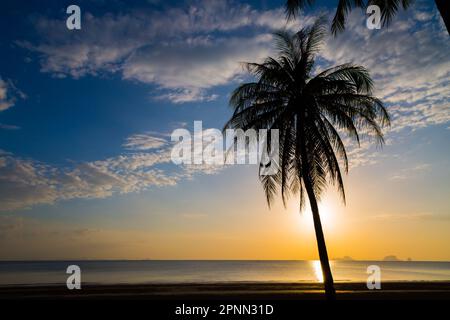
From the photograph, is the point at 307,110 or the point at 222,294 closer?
the point at 307,110

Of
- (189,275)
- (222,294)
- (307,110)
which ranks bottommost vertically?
(189,275)

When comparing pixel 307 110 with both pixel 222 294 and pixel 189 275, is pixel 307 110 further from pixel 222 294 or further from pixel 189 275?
pixel 189 275

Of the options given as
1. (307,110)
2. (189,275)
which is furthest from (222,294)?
(189,275)

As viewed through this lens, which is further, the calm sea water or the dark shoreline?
the calm sea water

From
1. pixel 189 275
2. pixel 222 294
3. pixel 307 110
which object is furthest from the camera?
pixel 189 275

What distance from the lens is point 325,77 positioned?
12.4 m

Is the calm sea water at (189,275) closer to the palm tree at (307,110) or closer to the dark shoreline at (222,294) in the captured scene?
the dark shoreline at (222,294)

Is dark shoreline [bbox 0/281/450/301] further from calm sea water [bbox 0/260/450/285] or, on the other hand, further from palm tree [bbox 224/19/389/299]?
calm sea water [bbox 0/260/450/285]

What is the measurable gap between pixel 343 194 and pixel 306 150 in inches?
80.6

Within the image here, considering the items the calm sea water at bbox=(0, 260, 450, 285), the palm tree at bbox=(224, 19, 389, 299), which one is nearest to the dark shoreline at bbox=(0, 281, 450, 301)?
the palm tree at bbox=(224, 19, 389, 299)

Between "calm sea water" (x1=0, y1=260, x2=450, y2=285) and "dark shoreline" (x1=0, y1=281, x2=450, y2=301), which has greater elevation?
"dark shoreline" (x1=0, y1=281, x2=450, y2=301)

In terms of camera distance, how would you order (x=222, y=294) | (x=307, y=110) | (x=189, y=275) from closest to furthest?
(x=307, y=110) → (x=222, y=294) → (x=189, y=275)

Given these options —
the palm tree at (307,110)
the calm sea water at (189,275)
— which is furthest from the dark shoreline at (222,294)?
the calm sea water at (189,275)
